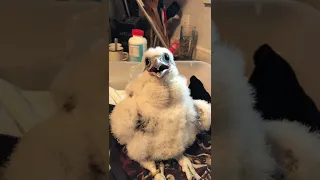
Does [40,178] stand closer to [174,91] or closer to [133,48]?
[174,91]

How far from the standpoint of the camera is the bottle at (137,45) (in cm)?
104

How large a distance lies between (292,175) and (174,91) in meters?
0.34

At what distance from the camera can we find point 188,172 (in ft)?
2.23

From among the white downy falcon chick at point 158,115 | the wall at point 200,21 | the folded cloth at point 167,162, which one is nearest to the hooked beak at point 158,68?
the white downy falcon chick at point 158,115

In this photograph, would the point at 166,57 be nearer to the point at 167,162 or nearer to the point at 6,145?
the point at 167,162

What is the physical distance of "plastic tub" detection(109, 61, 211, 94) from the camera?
87 centimetres

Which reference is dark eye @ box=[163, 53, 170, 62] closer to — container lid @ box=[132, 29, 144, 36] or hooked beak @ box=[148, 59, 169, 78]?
hooked beak @ box=[148, 59, 169, 78]

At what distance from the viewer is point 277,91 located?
0.50 metres

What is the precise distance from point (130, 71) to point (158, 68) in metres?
0.22

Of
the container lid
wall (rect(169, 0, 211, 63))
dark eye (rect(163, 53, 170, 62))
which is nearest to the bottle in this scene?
the container lid

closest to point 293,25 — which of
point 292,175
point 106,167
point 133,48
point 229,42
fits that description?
point 229,42

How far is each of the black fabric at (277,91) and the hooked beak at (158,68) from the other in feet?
Result: 0.92

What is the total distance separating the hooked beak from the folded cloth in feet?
0.40

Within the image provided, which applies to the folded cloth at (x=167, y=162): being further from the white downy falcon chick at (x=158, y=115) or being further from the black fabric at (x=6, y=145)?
the black fabric at (x=6, y=145)
